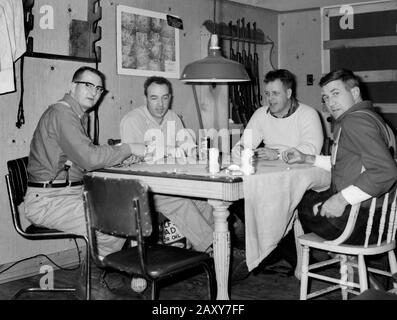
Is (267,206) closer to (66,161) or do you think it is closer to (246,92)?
(66,161)

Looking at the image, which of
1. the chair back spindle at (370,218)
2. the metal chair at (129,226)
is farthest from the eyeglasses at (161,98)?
the chair back spindle at (370,218)

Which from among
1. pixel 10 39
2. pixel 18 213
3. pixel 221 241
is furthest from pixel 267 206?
pixel 10 39

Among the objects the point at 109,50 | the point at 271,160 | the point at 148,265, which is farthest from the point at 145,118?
the point at 148,265

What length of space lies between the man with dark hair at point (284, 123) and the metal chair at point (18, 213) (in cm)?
151

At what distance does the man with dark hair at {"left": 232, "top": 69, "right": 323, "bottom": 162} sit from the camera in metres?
4.01

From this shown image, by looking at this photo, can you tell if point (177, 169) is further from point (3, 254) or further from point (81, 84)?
point (3, 254)

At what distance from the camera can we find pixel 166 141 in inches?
168

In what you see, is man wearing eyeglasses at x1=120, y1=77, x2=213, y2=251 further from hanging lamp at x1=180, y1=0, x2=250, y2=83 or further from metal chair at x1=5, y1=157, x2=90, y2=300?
metal chair at x1=5, y1=157, x2=90, y2=300

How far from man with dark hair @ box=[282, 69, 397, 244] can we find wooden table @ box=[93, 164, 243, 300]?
48 cm

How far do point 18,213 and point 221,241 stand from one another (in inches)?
49.2

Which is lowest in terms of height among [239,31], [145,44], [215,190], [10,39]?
[215,190]

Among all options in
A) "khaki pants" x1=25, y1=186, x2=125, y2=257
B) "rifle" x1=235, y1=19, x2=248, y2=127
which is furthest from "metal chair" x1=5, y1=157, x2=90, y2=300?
"rifle" x1=235, y1=19, x2=248, y2=127
